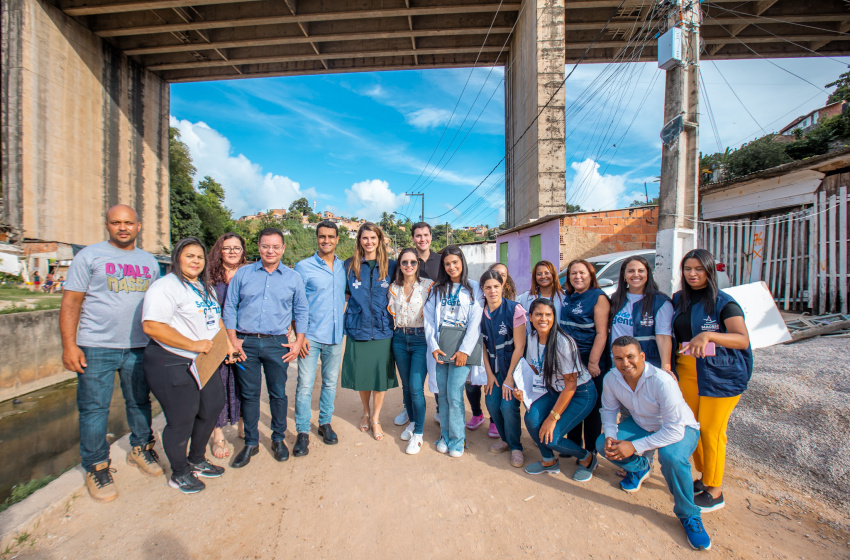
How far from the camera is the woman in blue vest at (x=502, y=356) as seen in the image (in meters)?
3.17

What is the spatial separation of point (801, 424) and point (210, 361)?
4.89 meters

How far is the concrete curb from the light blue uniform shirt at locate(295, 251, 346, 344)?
1764 mm

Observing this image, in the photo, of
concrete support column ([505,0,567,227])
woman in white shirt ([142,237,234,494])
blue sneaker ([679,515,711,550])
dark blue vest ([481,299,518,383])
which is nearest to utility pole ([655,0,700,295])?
dark blue vest ([481,299,518,383])

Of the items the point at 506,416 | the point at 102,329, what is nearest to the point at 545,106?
the point at 506,416

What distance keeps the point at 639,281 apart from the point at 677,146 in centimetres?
348

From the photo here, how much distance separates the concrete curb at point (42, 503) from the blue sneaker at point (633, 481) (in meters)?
3.62

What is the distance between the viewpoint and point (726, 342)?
2.50m

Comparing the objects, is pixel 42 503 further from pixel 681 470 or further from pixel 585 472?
pixel 681 470

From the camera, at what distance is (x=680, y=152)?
17.4 feet

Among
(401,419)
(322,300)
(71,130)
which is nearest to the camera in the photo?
(322,300)

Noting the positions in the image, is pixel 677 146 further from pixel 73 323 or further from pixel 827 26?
pixel 827 26

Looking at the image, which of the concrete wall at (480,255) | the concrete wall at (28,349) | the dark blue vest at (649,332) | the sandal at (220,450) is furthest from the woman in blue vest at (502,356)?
the concrete wall at (480,255)

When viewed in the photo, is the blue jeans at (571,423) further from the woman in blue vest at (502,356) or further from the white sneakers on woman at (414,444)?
the white sneakers on woman at (414,444)

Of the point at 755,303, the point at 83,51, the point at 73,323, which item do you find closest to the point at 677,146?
the point at 755,303
